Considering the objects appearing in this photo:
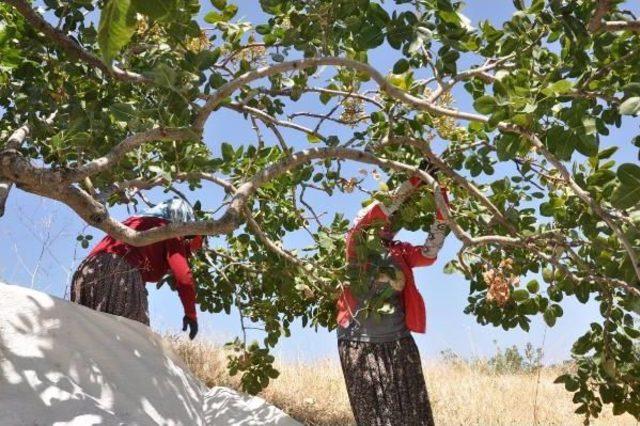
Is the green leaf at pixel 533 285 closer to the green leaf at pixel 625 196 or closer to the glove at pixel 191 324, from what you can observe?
the glove at pixel 191 324

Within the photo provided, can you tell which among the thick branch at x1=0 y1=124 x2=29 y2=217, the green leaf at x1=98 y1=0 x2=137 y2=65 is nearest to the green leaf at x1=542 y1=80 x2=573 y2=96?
the green leaf at x1=98 y1=0 x2=137 y2=65

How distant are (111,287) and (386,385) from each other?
1654mm

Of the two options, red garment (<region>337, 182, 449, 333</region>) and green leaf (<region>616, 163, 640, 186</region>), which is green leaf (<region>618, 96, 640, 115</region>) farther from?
red garment (<region>337, 182, 449, 333</region>)

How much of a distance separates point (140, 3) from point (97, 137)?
8.24 feet

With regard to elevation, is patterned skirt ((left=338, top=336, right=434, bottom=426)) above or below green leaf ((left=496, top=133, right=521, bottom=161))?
below

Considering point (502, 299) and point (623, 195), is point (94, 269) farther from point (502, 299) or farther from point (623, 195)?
point (623, 195)

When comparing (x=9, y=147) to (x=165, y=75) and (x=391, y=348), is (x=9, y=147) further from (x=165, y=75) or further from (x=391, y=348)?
(x=391, y=348)

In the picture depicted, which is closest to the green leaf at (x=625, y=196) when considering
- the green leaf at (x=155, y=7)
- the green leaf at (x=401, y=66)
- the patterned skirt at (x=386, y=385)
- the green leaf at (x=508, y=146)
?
the green leaf at (x=508, y=146)

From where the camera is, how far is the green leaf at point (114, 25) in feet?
2.38

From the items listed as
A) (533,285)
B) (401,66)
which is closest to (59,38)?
(401,66)

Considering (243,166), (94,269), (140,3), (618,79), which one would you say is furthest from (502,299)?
(140,3)

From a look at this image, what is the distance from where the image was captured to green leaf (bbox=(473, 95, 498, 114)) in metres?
1.96

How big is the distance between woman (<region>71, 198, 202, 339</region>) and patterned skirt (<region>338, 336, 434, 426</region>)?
3.19 feet

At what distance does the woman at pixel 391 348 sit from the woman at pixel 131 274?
925 millimetres
